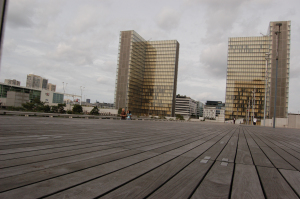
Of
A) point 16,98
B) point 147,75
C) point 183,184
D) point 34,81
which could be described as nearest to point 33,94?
point 147,75

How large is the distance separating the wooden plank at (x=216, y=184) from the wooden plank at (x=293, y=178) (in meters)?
0.55

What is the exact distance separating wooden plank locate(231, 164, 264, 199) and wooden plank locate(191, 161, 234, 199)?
6 cm

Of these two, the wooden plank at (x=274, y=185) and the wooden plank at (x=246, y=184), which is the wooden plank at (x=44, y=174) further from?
the wooden plank at (x=274, y=185)

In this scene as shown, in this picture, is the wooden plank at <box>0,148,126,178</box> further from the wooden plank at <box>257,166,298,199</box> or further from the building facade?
the building facade

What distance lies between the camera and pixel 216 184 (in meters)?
1.84

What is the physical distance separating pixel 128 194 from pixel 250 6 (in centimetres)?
1665

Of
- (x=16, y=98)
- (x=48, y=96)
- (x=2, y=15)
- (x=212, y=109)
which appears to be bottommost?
(x=2, y=15)

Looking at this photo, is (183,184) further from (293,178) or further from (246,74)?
(246,74)

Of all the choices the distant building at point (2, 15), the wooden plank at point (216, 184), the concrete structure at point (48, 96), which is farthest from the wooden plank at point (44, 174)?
the concrete structure at point (48, 96)

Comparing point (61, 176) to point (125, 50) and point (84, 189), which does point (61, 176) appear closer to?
point (84, 189)

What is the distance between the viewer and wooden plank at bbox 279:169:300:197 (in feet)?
6.23

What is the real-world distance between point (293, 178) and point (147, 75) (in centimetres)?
10820

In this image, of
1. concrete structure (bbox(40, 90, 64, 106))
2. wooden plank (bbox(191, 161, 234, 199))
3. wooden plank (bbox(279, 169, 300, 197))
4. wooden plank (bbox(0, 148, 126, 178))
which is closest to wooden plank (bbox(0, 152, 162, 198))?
wooden plank (bbox(0, 148, 126, 178))

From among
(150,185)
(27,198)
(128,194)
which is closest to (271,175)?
(150,185)
